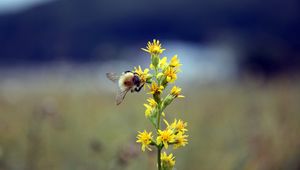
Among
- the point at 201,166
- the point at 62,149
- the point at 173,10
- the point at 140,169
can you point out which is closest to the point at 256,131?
the point at 201,166

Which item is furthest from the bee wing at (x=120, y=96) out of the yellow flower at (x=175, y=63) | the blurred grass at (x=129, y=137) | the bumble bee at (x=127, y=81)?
the blurred grass at (x=129, y=137)

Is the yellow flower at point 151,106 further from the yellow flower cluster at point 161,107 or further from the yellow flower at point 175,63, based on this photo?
the yellow flower at point 175,63

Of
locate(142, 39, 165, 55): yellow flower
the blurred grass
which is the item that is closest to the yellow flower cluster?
locate(142, 39, 165, 55): yellow flower

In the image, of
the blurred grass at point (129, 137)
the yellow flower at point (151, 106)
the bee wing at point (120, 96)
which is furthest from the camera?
the blurred grass at point (129, 137)

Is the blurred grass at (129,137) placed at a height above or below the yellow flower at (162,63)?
below

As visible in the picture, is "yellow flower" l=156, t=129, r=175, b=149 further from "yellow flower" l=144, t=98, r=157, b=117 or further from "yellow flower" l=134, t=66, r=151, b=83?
"yellow flower" l=134, t=66, r=151, b=83

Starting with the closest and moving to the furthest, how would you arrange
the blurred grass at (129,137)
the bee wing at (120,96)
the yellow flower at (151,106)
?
the bee wing at (120,96)
the yellow flower at (151,106)
the blurred grass at (129,137)
